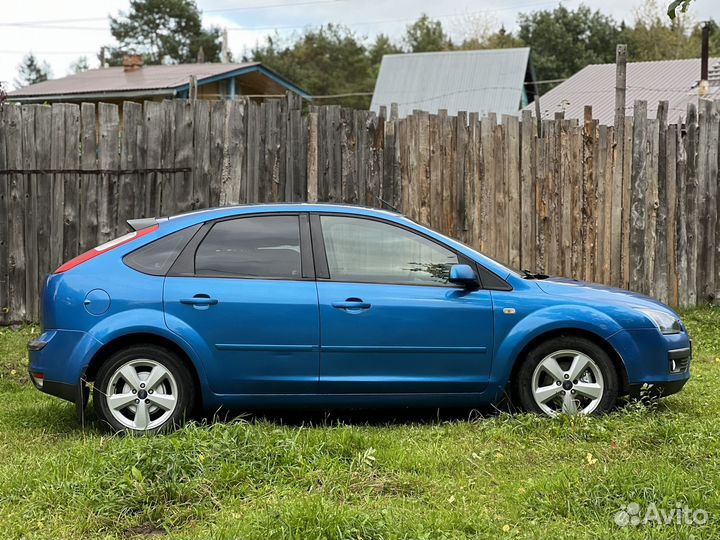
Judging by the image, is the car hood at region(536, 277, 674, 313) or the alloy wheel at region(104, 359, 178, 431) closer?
the alloy wheel at region(104, 359, 178, 431)

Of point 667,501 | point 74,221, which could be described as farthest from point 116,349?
point 74,221

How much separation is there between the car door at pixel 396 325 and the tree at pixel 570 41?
46838 mm

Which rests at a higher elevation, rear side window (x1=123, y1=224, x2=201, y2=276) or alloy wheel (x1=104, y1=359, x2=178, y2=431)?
rear side window (x1=123, y1=224, x2=201, y2=276)

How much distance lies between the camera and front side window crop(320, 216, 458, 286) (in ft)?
18.8

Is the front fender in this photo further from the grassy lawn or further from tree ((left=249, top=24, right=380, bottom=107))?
tree ((left=249, top=24, right=380, bottom=107))

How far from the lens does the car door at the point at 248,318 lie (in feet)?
17.9

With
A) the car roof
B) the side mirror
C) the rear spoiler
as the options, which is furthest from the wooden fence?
the side mirror

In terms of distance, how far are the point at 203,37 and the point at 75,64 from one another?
2183 centimetres

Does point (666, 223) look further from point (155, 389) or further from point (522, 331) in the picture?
point (155, 389)

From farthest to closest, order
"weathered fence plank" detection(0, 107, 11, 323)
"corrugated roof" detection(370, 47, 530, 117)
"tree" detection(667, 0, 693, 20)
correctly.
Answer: "corrugated roof" detection(370, 47, 530, 117)
"weathered fence plank" detection(0, 107, 11, 323)
"tree" detection(667, 0, 693, 20)

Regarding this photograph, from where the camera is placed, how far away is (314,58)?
2426 inches

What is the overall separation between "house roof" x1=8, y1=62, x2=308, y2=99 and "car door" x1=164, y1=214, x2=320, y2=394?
653 inches

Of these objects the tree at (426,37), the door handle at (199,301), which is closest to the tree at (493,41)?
the tree at (426,37)

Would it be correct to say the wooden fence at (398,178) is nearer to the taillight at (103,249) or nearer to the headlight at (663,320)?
the taillight at (103,249)
